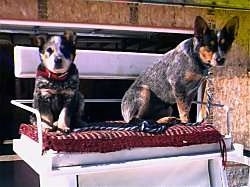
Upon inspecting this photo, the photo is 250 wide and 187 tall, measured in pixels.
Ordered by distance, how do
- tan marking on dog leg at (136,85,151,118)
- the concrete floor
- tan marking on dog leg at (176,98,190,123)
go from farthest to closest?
1. the concrete floor
2. tan marking on dog leg at (136,85,151,118)
3. tan marking on dog leg at (176,98,190,123)

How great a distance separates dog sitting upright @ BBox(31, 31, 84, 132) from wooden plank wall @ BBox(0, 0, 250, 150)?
41.7 inches

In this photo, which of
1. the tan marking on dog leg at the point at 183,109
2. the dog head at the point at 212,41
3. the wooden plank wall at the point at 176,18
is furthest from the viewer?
the wooden plank wall at the point at 176,18

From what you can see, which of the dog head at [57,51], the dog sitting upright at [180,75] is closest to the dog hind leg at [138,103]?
the dog sitting upright at [180,75]

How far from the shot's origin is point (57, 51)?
2.38 meters

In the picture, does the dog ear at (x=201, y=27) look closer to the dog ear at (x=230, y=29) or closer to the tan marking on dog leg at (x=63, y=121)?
the dog ear at (x=230, y=29)

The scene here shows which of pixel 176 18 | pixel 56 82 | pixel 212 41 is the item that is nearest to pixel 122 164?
pixel 56 82

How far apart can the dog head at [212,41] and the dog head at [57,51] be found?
2.47ft

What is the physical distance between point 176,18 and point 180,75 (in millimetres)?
1455

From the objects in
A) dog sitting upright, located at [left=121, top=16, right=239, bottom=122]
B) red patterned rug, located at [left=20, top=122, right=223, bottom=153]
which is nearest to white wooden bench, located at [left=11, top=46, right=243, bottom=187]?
red patterned rug, located at [left=20, top=122, right=223, bottom=153]

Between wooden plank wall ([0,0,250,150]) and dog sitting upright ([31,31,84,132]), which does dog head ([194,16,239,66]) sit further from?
wooden plank wall ([0,0,250,150])

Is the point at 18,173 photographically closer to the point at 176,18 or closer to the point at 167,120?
the point at 167,120

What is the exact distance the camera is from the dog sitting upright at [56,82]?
7.86 feet

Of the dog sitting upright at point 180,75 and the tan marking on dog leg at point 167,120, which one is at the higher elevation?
the dog sitting upright at point 180,75

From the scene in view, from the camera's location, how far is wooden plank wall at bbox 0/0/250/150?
3516 millimetres
